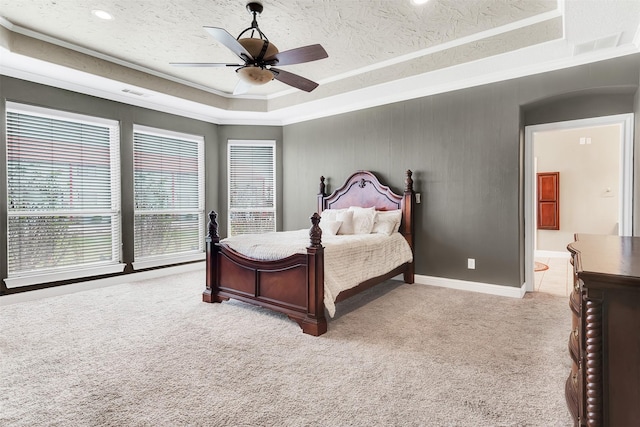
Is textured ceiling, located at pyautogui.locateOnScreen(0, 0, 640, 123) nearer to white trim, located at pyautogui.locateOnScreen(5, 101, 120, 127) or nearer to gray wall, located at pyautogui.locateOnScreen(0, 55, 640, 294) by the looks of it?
gray wall, located at pyautogui.locateOnScreen(0, 55, 640, 294)

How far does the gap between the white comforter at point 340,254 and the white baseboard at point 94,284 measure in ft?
7.04

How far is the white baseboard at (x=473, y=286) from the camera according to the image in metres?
3.94

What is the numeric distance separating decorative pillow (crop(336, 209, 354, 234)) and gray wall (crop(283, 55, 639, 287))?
0.89 metres

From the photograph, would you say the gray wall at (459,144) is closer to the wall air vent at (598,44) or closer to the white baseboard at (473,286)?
the white baseboard at (473,286)

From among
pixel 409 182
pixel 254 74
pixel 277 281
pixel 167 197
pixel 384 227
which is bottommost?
pixel 277 281

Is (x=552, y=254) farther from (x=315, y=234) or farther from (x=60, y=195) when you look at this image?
(x=60, y=195)

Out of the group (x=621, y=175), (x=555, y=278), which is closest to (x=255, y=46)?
(x=621, y=175)

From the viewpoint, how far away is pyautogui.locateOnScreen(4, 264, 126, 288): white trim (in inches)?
151

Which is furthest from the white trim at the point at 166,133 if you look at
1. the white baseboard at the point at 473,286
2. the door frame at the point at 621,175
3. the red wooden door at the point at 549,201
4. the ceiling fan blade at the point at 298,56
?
the red wooden door at the point at 549,201

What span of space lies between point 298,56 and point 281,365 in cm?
239

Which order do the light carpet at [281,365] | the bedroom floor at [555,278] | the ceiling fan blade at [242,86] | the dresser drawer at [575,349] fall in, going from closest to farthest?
the dresser drawer at [575,349], the light carpet at [281,365], the ceiling fan blade at [242,86], the bedroom floor at [555,278]

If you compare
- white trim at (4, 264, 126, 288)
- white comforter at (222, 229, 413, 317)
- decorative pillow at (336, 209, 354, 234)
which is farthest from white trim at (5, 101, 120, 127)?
decorative pillow at (336, 209, 354, 234)

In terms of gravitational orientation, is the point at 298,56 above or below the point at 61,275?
above

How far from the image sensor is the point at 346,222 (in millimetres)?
4418
